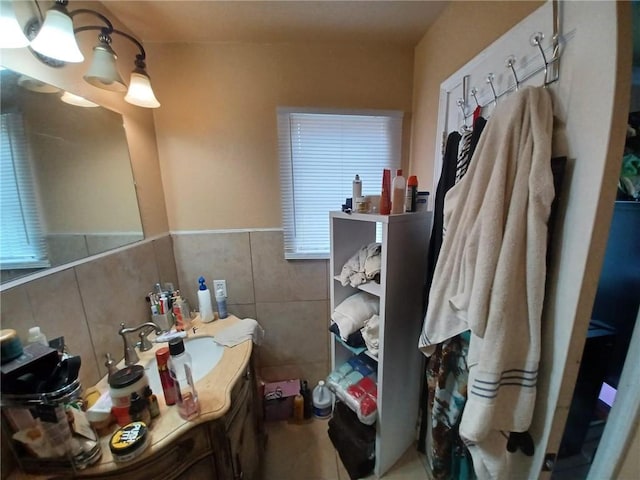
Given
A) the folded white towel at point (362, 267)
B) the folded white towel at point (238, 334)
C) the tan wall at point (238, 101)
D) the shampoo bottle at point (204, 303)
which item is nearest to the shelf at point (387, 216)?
the folded white towel at point (362, 267)

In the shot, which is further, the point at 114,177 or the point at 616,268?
the point at 114,177

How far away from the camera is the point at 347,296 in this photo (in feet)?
4.42

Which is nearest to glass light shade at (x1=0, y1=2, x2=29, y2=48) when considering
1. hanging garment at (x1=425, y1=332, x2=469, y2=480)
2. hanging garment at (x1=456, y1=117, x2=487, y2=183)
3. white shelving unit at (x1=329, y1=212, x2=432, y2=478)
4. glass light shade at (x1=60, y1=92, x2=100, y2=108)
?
glass light shade at (x1=60, y1=92, x2=100, y2=108)

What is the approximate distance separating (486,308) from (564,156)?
0.41 metres

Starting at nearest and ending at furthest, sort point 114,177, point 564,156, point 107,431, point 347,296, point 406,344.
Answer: point 564,156, point 107,431, point 114,177, point 406,344, point 347,296

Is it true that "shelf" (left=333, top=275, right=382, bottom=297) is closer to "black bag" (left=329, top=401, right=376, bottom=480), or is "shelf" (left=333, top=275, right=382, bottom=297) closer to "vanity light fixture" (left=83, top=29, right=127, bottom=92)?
"black bag" (left=329, top=401, right=376, bottom=480)

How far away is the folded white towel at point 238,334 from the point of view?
114 centimetres

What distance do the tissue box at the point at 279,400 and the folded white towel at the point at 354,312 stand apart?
0.73 metres

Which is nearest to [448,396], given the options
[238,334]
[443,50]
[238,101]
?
[238,334]

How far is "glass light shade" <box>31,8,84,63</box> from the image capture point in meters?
0.68

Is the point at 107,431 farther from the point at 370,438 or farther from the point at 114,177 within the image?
the point at 370,438

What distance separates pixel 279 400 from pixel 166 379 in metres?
1.02

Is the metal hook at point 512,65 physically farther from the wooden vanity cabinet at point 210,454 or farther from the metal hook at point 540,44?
the wooden vanity cabinet at point 210,454

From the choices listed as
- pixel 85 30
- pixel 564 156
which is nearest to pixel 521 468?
pixel 564 156
